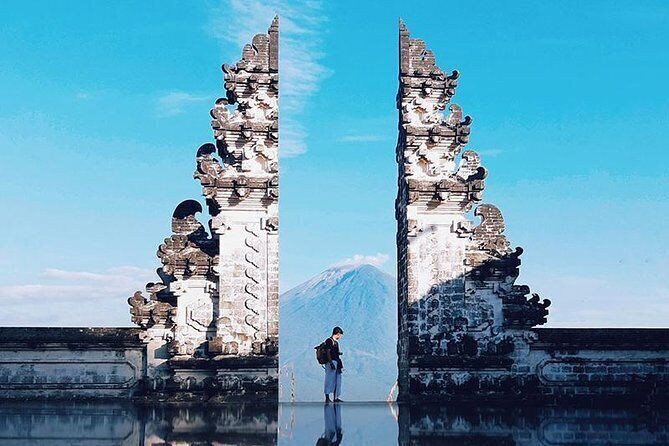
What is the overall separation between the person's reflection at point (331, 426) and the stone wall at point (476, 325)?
2.98 metres

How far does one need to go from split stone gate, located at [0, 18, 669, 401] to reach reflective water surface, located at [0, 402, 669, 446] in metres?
1.19

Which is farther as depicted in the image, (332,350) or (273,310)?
(273,310)

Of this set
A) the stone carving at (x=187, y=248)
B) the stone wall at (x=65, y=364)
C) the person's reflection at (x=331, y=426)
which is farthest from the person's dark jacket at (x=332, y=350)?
the stone wall at (x=65, y=364)

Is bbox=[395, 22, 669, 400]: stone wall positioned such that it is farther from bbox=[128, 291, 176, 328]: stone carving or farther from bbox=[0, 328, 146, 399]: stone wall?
bbox=[0, 328, 146, 399]: stone wall

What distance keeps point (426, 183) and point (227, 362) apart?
6.16 metres

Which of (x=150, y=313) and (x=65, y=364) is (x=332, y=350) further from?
(x=65, y=364)

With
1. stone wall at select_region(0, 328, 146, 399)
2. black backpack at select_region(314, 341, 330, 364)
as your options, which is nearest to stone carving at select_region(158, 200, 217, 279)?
stone wall at select_region(0, 328, 146, 399)

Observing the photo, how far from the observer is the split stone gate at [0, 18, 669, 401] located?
1909 centimetres

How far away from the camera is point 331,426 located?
12656mm

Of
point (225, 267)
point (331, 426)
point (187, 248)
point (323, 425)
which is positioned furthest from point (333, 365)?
point (187, 248)

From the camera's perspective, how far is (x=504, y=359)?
19.3 meters

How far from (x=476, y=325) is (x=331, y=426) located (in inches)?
307

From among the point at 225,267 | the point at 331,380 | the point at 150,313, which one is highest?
the point at 225,267

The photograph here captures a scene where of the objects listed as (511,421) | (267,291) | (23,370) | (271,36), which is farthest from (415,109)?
(23,370)
